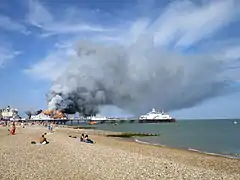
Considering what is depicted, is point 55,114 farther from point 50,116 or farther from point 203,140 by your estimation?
point 203,140

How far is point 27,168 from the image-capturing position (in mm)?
14617

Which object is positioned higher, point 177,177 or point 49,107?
point 49,107

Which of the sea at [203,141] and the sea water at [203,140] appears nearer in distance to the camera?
the sea at [203,141]

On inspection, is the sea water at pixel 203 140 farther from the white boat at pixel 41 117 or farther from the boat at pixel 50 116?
the white boat at pixel 41 117

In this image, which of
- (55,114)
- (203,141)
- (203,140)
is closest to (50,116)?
(55,114)

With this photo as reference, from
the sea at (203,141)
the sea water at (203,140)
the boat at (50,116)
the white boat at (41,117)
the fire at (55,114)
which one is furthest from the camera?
the white boat at (41,117)

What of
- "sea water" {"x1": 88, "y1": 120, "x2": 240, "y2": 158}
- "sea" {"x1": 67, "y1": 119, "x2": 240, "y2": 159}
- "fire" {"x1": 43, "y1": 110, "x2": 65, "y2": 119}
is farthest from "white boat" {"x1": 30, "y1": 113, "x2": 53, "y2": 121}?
"sea water" {"x1": 88, "y1": 120, "x2": 240, "y2": 158}

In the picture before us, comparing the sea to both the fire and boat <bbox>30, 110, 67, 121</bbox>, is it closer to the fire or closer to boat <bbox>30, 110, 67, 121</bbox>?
the fire

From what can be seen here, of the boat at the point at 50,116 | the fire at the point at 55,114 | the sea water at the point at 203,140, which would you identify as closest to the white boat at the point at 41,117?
the boat at the point at 50,116

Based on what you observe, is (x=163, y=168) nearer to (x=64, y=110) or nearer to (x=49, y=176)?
(x=49, y=176)

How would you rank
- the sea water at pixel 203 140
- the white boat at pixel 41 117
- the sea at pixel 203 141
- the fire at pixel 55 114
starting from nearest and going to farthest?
the sea at pixel 203 141 < the sea water at pixel 203 140 < the fire at pixel 55 114 < the white boat at pixel 41 117

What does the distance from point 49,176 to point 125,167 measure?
13.5ft

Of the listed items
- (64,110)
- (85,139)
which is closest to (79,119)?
(64,110)

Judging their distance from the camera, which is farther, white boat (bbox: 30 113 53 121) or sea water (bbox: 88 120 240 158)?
white boat (bbox: 30 113 53 121)
